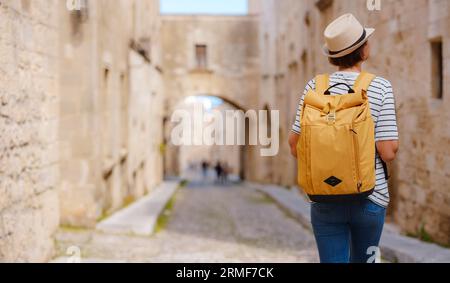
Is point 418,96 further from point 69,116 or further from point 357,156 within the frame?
point 357,156

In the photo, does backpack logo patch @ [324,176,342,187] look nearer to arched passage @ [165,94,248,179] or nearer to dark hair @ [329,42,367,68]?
dark hair @ [329,42,367,68]

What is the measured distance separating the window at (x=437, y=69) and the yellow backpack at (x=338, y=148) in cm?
528

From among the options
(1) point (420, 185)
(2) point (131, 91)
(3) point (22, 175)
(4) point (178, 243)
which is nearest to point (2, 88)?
(3) point (22, 175)

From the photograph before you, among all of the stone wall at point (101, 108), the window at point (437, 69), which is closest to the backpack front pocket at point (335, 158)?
A: the window at point (437, 69)

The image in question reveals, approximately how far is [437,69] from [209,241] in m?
3.68

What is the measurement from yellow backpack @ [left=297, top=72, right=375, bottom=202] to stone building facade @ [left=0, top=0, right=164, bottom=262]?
2835 mm

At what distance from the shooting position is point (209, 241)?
380 inches

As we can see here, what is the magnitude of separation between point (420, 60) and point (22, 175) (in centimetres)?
495

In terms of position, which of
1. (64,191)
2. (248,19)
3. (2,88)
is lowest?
(64,191)

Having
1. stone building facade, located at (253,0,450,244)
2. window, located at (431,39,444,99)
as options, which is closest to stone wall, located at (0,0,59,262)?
stone building facade, located at (253,0,450,244)

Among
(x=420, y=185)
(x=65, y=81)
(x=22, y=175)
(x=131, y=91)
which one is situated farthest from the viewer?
(x=131, y=91)

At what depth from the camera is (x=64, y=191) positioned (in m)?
10.1

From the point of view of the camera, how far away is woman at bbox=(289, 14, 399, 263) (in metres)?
3.22
